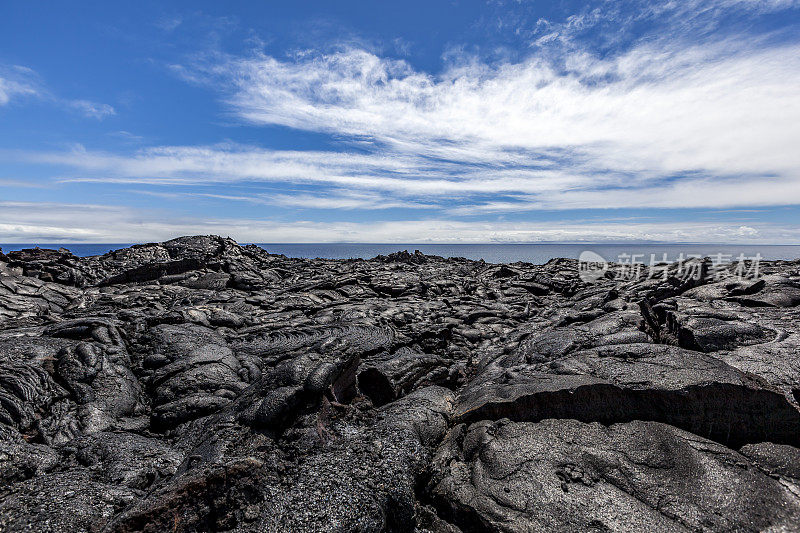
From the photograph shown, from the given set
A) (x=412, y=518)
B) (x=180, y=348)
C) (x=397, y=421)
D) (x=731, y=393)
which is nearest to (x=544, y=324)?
(x=731, y=393)

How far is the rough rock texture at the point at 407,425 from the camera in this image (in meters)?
4.34

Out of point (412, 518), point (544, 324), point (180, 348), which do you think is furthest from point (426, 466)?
point (544, 324)

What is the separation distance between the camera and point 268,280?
23.9 m

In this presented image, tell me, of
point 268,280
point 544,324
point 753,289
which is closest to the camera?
point 753,289

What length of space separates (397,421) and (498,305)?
1197cm

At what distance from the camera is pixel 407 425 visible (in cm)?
612

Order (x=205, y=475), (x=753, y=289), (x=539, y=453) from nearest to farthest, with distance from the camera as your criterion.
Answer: (x=205, y=475)
(x=539, y=453)
(x=753, y=289)

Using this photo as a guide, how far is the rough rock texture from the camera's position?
14.2 feet

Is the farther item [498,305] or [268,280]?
[268,280]

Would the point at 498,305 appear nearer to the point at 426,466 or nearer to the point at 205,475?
the point at 426,466

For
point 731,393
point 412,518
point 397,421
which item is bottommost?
point 412,518

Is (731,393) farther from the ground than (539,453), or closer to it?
farther from the ground

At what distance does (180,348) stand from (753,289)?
17.0 meters

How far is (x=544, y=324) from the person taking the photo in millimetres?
12984
